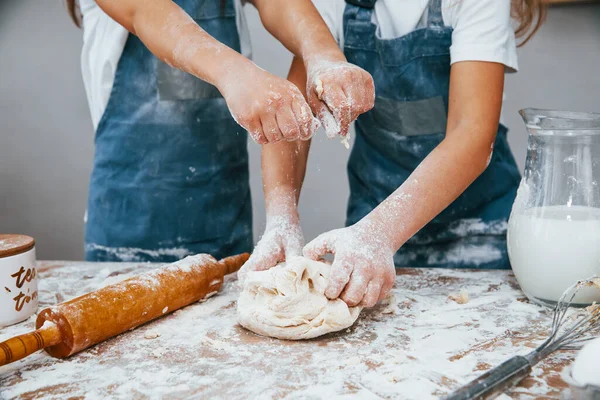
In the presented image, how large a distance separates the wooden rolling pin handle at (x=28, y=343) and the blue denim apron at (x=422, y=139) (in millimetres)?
1030

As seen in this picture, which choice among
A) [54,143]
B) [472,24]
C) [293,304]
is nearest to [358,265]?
[293,304]

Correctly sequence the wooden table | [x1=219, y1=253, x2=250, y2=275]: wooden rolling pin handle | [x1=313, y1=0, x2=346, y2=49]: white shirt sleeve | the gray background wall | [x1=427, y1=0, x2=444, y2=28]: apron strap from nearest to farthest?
the wooden table → [x1=219, y1=253, x2=250, y2=275]: wooden rolling pin handle → [x1=427, y1=0, x2=444, y2=28]: apron strap → [x1=313, y1=0, x2=346, y2=49]: white shirt sleeve → the gray background wall

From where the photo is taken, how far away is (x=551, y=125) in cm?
111

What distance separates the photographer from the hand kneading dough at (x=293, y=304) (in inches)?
40.5

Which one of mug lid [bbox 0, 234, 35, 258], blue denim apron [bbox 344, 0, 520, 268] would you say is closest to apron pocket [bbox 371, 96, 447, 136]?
blue denim apron [bbox 344, 0, 520, 268]

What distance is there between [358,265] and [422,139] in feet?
2.13

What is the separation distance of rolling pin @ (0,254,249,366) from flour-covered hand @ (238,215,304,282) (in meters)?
0.10

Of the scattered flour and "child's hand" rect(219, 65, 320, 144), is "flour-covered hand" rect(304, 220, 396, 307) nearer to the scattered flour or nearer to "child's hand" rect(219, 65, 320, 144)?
"child's hand" rect(219, 65, 320, 144)

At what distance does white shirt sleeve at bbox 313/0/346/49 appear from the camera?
1637mm

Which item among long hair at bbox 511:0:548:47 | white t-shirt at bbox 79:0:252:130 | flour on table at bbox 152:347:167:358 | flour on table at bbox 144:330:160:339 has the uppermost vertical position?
long hair at bbox 511:0:548:47

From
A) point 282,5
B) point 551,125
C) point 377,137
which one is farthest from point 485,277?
point 282,5

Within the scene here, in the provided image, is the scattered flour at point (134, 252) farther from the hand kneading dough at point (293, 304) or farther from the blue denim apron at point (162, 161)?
the hand kneading dough at point (293, 304)

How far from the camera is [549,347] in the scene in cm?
91

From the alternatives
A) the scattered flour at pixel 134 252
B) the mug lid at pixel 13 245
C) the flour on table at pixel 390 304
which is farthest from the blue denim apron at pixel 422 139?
the mug lid at pixel 13 245
